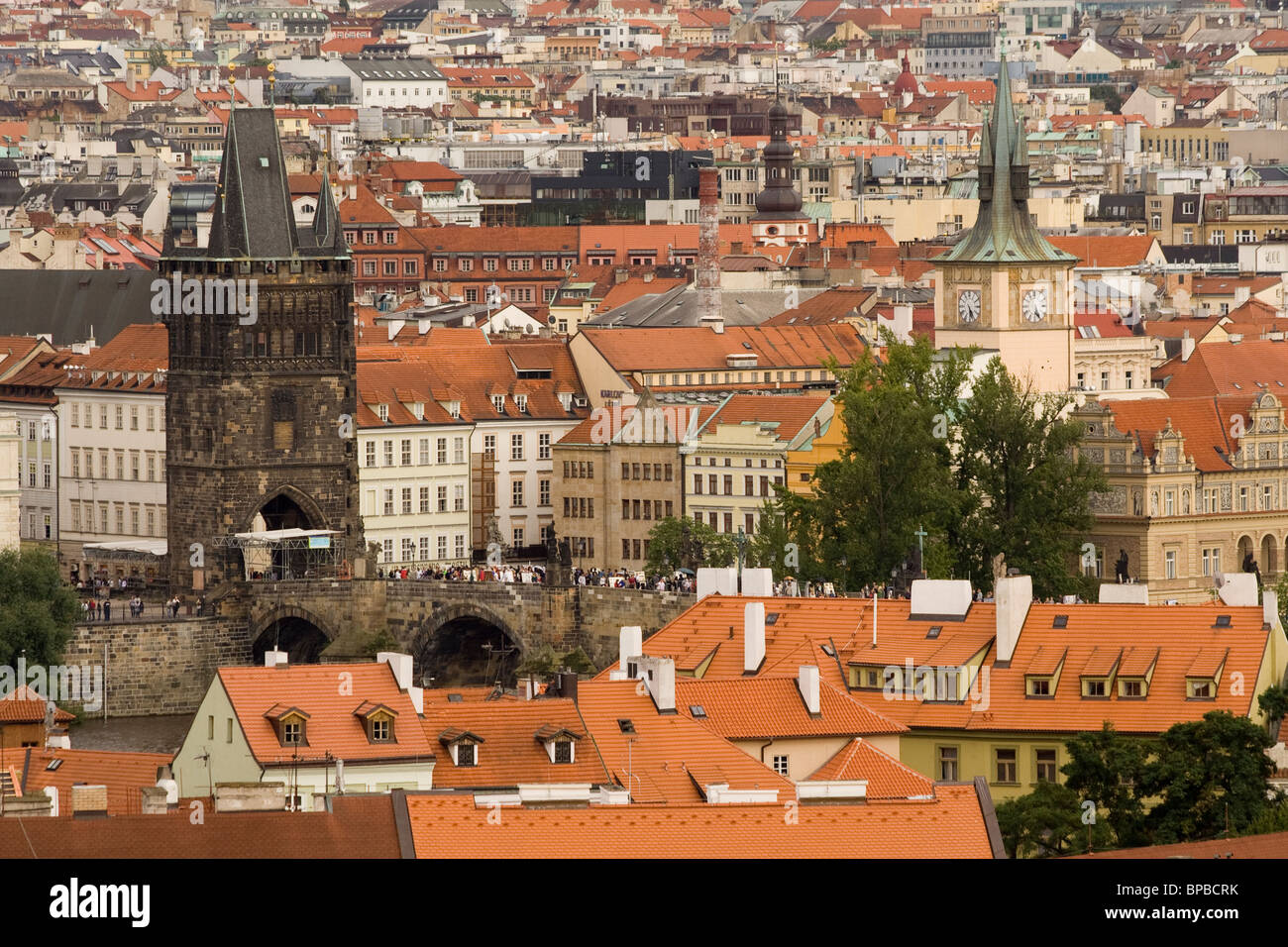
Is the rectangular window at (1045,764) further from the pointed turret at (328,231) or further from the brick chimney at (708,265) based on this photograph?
the brick chimney at (708,265)

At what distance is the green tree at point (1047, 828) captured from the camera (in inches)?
1857

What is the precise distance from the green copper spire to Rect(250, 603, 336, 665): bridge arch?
76.2ft

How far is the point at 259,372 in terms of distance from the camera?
370 ft

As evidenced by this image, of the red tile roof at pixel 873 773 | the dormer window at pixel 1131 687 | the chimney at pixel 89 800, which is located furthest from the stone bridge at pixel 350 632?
the chimney at pixel 89 800

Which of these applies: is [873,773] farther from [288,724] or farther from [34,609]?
[34,609]

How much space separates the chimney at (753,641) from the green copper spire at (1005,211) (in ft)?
182

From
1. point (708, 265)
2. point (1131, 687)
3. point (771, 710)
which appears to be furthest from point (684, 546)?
point (771, 710)

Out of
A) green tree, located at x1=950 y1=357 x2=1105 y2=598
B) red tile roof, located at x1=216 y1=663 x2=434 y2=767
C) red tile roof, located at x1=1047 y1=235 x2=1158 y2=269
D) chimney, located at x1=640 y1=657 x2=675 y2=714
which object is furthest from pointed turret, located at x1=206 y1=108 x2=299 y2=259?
chimney, located at x1=640 y1=657 x2=675 y2=714

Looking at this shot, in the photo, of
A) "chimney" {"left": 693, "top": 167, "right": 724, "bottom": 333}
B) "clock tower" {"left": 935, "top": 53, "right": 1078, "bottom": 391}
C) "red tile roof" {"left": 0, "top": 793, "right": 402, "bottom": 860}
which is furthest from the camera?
"chimney" {"left": 693, "top": 167, "right": 724, "bottom": 333}

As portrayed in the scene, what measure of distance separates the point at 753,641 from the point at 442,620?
140 feet

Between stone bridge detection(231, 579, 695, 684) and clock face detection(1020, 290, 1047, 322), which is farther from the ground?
clock face detection(1020, 290, 1047, 322)

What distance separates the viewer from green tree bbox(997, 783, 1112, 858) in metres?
47.2

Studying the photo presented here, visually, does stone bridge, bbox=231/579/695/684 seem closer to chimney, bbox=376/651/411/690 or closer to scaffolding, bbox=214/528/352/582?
scaffolding, bbox=214/528/352/582

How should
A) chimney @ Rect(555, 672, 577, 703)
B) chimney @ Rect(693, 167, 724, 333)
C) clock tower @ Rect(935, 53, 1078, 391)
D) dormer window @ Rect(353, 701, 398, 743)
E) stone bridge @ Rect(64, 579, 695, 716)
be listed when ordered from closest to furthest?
1. dormer window @ Rect(353, 701, 398, 743)
2. chimney @ Rect(555, 672, 577, 703)
3. stone bridge @ Rect(64, 579, 695, 716)
4. clock tower @ Rect(935, 53, 1078, 391)
5. chimney @ Rect(693, 167, 724, 333)
